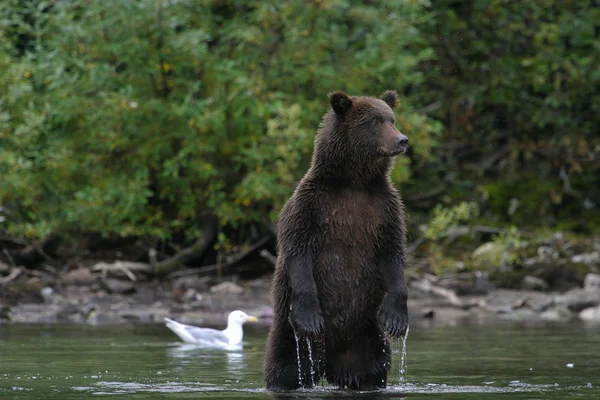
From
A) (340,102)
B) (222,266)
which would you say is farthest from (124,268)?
(340,102)

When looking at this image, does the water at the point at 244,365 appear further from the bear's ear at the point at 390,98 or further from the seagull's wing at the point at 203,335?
the bear's ear at the point at 390,98

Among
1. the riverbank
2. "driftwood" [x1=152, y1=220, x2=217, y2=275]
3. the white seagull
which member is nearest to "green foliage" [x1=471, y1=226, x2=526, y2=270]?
the riverbank

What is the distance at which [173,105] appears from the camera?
54.9 feet

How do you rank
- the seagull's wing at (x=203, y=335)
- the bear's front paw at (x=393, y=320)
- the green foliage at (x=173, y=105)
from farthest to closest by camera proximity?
the green foliage at (x=173, y=105), the seagull's wing at (x=203, y=335), the bear's front paw at (x=393, y=320)

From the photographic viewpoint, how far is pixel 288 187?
17016 mm

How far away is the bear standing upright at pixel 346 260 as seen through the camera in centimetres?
745

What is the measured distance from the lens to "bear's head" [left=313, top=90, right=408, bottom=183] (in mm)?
7523

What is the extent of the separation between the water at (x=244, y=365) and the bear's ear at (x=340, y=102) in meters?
1.86

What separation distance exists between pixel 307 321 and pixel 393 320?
57 centimetres

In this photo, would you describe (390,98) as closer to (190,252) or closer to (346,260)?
(346,260)

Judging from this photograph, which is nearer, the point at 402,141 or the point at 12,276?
the point at 402,141

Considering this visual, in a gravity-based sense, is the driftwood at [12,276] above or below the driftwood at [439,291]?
above

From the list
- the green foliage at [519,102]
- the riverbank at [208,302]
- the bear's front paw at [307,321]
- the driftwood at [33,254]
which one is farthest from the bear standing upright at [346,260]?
the green foliage at [519,102]

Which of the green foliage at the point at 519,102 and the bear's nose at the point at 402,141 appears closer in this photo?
the bear's nose at the point at 402,141
